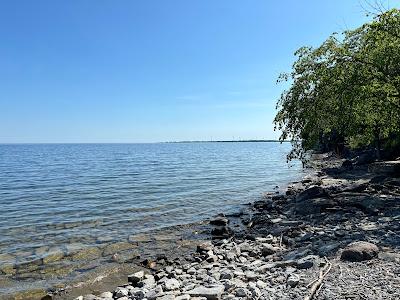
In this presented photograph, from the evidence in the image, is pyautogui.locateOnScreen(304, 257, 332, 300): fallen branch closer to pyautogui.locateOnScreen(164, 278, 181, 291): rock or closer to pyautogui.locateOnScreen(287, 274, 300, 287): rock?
pyautogui.locateOnScreen(287, 274, 300, 287): rock

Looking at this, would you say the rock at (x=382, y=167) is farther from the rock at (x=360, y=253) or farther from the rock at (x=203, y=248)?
the rock at (x=360, y=253)

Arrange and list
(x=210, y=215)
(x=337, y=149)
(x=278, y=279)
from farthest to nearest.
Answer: (x=337, y=149) < (x=210, y=215) < (x=278, y=279)

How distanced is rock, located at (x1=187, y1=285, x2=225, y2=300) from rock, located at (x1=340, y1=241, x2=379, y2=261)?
3.76m

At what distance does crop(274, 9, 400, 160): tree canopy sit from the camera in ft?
56.9

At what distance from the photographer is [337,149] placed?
6556 cm

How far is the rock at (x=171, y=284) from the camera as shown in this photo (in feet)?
33.8

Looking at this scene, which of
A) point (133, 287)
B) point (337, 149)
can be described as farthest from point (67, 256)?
point (337, 149)

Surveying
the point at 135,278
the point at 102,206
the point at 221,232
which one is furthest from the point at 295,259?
the point at 102,206

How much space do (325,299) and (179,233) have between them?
11753 mm

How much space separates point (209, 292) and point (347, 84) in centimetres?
1414

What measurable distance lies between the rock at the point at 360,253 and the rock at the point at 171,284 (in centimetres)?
488

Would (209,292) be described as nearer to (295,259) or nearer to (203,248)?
(295,259)

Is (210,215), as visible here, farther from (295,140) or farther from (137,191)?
(137,191)

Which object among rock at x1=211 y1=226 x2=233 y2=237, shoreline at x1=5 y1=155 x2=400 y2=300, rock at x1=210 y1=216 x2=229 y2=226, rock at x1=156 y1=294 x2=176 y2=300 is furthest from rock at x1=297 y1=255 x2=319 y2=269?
rock at x1=210 y1=216 x2=229 y2=226
